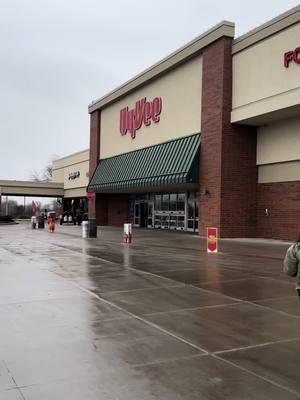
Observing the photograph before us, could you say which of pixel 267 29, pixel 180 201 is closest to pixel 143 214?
pixel 180 201

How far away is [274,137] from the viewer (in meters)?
24.0

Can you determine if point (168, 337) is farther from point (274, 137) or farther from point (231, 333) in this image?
point (274, 137)

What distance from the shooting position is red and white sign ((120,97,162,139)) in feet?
106

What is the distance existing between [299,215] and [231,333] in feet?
56.1

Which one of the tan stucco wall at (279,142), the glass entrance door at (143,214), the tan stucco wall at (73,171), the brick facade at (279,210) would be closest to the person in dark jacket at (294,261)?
the brick facade at (279,210)

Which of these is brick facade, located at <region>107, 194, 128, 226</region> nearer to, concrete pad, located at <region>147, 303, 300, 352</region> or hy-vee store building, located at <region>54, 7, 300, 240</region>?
hy-vee store building, located at <region>54, 7, 300, 240</region>

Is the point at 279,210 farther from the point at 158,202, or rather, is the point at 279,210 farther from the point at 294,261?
the point at 294,261

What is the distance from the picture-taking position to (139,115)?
1373 inches

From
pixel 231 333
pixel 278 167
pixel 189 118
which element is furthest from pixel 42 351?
pixel 189 118

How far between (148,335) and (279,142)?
1895 cm

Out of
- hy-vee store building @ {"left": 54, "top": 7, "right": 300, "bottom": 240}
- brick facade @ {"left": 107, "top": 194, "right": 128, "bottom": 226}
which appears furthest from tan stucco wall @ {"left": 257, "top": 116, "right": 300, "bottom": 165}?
brick facade @ {"left": 107, "top": 194, "right": 128, "bottom": 226}

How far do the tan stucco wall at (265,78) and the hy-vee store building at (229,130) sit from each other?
0.15 ft

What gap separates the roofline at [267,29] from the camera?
68.8 ft

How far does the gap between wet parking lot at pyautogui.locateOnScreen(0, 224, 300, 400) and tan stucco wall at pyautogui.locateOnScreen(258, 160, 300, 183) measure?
39.4ft
